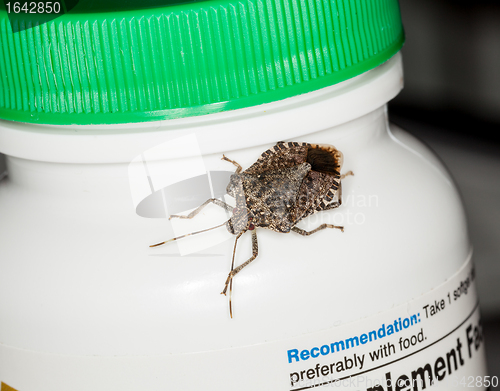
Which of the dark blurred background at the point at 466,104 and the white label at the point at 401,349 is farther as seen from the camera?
the dark blurred background at the point at 466,104

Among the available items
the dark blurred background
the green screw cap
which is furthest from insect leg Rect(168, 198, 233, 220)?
the dark blurred background

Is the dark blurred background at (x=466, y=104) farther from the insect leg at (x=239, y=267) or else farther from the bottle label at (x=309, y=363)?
the insect leg at (x=239, y=267)

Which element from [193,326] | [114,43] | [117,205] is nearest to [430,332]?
[193,326]

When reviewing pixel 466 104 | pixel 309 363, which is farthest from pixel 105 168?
pixel 466 104

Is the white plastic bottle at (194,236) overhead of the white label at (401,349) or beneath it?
overhead

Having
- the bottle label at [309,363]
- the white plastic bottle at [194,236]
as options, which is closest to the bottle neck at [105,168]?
the white plastic bottle at [194,236]

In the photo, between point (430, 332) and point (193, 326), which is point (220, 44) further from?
point (430, 332)
